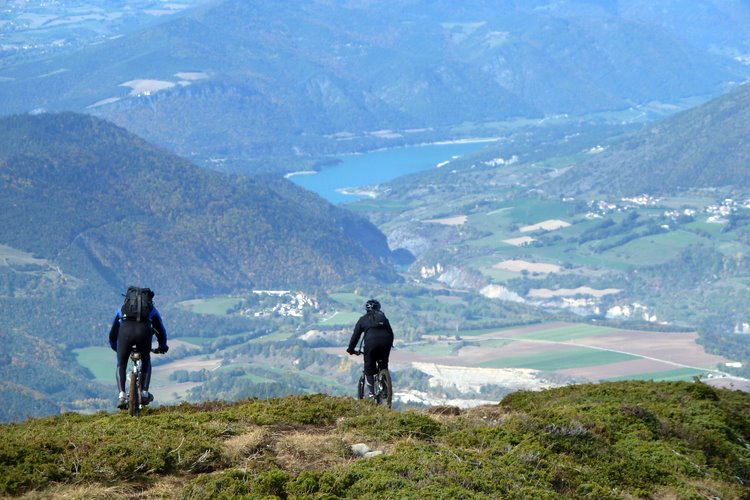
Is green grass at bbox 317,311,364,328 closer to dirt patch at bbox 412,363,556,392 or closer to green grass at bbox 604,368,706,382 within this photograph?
dirt patch at bbox 412,363,556,392

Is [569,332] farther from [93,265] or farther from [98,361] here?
[93,265]

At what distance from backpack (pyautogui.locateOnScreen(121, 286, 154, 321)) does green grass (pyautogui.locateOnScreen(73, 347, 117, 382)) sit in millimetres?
97813

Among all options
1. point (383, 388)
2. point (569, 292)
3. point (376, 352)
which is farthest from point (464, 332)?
point (376, 352)

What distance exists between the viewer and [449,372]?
115375 millimetres

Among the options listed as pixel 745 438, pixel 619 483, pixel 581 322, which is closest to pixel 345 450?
pixel 619 483

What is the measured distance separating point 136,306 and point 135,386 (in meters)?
1.45

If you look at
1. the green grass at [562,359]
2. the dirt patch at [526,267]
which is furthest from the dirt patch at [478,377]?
the dirt patch at [526,267]

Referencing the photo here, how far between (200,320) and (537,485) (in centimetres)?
13717

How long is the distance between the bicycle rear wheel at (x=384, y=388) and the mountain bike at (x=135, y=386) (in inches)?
221

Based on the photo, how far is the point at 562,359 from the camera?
4830 inches

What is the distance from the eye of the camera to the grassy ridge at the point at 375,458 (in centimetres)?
1898

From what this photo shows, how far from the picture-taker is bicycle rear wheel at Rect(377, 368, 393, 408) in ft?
90.6

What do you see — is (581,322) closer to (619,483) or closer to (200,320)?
(200,320)

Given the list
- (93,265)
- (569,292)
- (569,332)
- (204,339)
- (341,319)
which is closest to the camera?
(569,332)
